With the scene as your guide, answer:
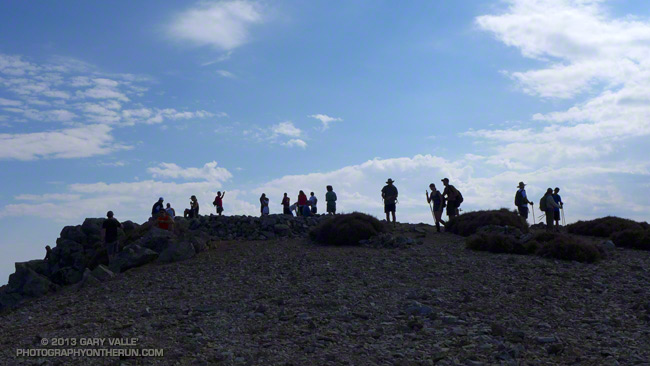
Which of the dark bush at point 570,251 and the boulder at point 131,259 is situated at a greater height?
the boulder at point 131,259

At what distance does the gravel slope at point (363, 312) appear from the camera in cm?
1062

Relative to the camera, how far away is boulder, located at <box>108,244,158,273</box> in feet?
67.7

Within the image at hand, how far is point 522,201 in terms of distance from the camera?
85.3ft

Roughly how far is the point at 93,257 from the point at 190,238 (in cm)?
444

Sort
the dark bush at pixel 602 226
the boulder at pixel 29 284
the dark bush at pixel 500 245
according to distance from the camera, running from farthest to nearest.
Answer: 1. the dark bush at pixel 602 226
2. the boulder at pixel 29 284
3. the dark bush at pixel 500 245

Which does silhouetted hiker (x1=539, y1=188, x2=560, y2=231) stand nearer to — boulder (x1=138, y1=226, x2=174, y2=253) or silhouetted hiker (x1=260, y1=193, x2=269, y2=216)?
silhouetted hiker (x1=260, y1=193, x2=269, y2=216)

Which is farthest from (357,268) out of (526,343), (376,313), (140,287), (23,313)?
(23,313)

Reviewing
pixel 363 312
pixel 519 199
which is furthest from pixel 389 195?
pixel 363 312

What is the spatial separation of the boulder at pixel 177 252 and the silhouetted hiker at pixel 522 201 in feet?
45.7

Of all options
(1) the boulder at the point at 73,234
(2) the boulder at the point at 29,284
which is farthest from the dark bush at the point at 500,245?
(1) the boulder at the point at 73,234

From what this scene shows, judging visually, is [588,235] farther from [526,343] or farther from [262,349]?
[262,349]

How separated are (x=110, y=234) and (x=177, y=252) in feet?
8.28

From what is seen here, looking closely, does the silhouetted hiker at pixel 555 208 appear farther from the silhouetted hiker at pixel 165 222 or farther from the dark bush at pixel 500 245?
the silhouetted hiker at pixel 165 222

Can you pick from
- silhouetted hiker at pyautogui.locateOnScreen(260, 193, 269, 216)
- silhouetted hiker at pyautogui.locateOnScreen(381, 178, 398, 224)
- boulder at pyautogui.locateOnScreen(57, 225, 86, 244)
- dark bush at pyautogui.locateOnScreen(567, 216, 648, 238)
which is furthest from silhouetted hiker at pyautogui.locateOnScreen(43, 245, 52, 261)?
dark bush at pyautogui.locateOnScreen(567, 216, 648, 238)
